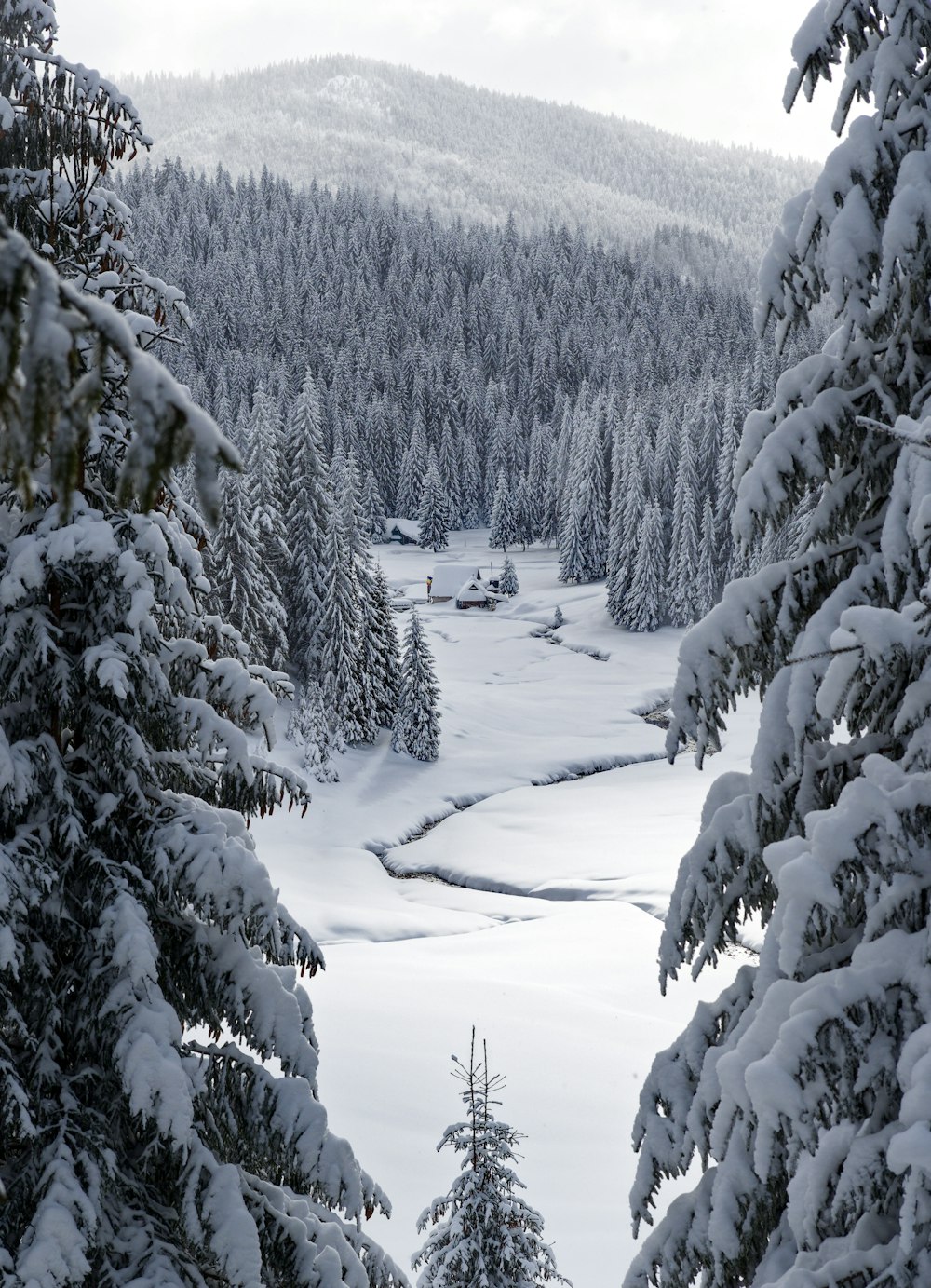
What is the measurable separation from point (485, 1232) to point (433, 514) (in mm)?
90411

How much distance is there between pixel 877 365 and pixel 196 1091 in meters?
4.69

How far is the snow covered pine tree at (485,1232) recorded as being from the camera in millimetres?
8086

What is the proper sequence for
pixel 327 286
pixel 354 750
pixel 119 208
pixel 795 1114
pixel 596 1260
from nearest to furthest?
pixel 795 1114 < pixel 119 208 < pixel 596 1260 < pixel 354 750 < pixel 327 286

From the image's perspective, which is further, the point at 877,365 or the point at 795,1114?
the point at 877,365

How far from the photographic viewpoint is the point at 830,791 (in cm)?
484

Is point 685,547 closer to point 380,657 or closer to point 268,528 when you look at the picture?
point 380,657

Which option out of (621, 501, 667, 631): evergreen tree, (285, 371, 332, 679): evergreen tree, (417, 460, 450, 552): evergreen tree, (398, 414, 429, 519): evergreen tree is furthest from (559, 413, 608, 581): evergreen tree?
(285, 371, 332, 679): evergreen tree

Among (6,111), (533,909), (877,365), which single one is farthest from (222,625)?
(533,909)

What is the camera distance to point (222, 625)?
21.1 ft

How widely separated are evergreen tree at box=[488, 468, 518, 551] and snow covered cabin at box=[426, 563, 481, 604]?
1907 cm

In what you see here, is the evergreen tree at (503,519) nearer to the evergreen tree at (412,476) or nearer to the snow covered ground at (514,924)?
the evergreen tree at (412,476)

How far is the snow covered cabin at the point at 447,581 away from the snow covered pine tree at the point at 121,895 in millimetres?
70414

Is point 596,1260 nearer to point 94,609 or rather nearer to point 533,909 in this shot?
point 94,609

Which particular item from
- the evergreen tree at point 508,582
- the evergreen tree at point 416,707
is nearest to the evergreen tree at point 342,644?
the evergreen tree at point 416,707
